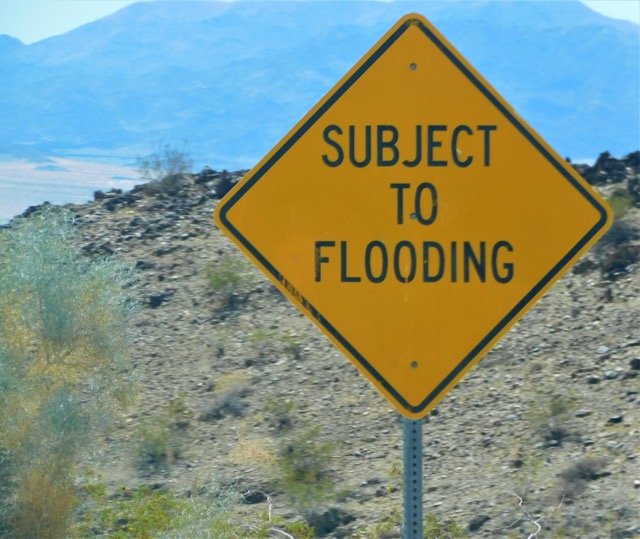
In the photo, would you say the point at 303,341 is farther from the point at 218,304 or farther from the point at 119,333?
the point at 119,333

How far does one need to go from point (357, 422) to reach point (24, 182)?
7575 mm

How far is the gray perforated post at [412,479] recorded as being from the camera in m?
3.76

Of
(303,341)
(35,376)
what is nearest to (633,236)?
(303,341)

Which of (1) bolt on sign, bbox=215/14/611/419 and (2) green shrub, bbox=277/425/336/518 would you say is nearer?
(1) bolt on sign, bbox=215/14/611/419

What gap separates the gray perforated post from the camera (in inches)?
148

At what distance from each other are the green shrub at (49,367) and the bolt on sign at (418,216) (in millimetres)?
6181

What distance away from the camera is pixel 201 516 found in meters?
8.45

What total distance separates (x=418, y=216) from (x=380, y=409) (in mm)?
8814

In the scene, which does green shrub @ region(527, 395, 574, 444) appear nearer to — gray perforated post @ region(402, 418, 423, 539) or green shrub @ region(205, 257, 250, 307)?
green shrub @ region(205, 257, 250, 307)

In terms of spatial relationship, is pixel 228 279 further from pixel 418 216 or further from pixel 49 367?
pixel 418 216

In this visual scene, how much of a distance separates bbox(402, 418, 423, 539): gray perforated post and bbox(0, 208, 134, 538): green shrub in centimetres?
621

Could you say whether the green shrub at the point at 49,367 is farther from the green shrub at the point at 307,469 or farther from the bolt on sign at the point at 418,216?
the bolt on sign at the point at 418,216

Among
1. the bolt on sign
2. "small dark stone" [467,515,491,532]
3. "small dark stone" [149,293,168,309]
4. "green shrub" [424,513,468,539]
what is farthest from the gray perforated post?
"small dark stone" [149,293,168,309]

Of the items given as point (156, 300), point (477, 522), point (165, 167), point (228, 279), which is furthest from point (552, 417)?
point (165, 167)
